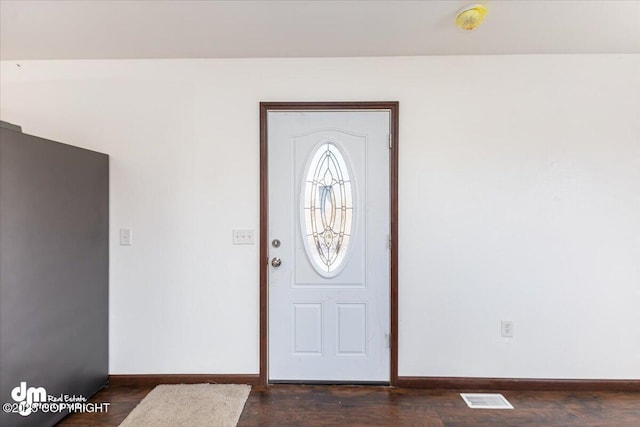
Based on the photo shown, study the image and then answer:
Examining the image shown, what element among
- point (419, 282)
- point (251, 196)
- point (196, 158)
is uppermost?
point (196, 158)

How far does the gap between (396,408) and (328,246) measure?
1161mm

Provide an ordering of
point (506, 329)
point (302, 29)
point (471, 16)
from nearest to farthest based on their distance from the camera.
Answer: point (471, 16) → point (302, 29) → point (506, 329)

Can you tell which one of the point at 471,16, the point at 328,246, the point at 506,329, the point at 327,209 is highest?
the point at 471,16

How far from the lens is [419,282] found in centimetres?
238

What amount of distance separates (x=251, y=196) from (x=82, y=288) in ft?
4.14

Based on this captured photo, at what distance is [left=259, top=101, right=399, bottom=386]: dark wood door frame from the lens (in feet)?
7.75

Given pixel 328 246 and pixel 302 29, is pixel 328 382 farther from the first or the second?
pixel 302 29

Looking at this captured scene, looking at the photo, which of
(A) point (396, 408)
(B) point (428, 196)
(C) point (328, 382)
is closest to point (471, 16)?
(B) point (428, 196)

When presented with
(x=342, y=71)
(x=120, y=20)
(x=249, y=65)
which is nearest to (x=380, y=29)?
(x=342, y=71)

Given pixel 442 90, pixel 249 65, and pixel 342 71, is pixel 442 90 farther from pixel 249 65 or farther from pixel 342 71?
pixel 249 65

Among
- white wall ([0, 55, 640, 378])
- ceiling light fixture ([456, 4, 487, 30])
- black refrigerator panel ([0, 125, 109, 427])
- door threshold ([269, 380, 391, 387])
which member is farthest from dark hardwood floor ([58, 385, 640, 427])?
ceiling light fixture ([456, 4, 487, 30])

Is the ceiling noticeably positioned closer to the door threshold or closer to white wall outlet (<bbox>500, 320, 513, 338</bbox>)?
white wall outlet (<bbox>500, 320, 513, 338</bbox>)

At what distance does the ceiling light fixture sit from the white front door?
0.73 meters

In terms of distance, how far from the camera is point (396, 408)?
2.11 meters
